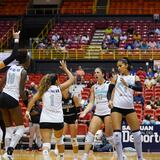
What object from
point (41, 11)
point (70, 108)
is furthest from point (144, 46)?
point (70, 108)

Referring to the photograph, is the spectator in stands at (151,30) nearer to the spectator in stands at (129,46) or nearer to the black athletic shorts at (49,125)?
the spectator in stands at (129,46)

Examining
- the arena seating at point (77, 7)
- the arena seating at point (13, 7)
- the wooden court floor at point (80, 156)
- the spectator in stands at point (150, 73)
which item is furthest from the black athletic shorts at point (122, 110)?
the arena seating at point (13, 7)

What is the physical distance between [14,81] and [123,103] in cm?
229

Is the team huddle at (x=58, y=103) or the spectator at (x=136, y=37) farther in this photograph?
the spectator at (x=136, y=37)

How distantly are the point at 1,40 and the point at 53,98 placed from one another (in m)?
25.3

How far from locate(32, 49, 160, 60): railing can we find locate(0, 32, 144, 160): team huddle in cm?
1799

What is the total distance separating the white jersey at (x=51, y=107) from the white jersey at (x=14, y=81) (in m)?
0.60

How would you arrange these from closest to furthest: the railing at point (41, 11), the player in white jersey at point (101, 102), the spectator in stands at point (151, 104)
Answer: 1. the player in white jersey at point (101, 102)
2. the spectator in stands at point (151, 104)
3. the railing at point (41, 11)

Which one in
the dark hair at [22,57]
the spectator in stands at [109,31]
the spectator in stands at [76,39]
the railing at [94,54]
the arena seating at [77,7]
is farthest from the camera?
the arena seating at [77,7]

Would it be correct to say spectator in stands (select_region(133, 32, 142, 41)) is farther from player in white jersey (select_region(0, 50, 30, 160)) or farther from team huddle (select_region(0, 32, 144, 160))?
player in white jersey (select_region(0, 50, 30, 160))

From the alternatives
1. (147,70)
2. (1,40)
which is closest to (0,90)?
(147,70)

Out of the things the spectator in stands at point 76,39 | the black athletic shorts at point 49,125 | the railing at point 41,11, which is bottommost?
the black athletic shorts at point 49,125

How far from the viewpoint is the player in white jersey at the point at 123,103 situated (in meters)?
11.7

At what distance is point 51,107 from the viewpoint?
35.7 feet
